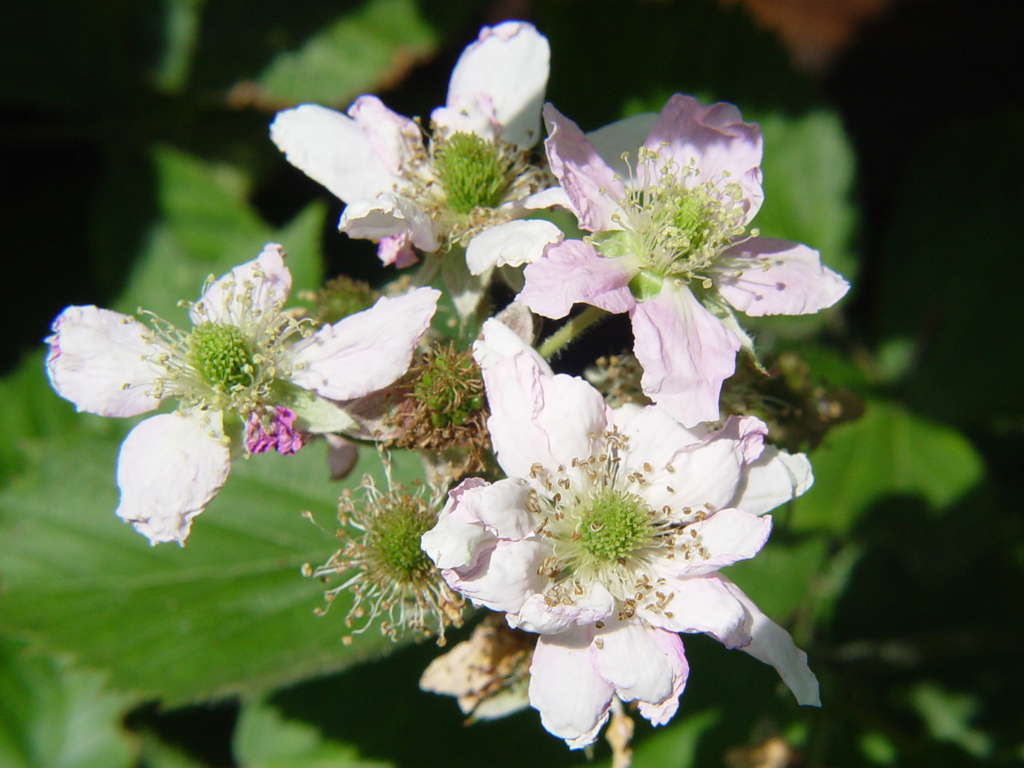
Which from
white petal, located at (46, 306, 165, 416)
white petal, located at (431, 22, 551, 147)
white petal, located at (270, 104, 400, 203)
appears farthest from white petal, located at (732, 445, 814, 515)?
white petal, located at (46, 306, 165, 416)

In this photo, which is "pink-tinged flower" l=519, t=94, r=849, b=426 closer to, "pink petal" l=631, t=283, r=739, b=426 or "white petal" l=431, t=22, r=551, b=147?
"pink petal" l=631, t=283, r=739, b=426

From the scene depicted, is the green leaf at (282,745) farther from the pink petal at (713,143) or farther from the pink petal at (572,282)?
the pink petal at (713,143)

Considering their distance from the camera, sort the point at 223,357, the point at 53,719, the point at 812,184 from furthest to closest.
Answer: the point at 812,184
the point at 53,719
the point at 223,357

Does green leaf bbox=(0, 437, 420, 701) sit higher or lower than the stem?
lower

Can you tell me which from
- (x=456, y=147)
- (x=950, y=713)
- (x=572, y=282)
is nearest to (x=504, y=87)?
(x=456, y=147)

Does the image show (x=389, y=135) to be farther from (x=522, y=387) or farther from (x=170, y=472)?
(x=170, y=472)

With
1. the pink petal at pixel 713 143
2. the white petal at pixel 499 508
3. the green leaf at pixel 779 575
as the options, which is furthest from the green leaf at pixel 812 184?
the white petal at pixel 499 508
